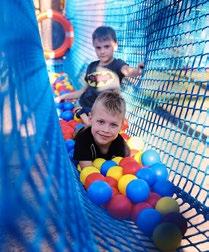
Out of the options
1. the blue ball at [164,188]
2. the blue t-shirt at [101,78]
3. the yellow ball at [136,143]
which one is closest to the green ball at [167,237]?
the blue ball at [164,188]

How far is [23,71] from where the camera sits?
112 cm

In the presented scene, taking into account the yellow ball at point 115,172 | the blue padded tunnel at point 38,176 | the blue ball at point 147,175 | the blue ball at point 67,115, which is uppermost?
the blue padded tunnel at point 38,176

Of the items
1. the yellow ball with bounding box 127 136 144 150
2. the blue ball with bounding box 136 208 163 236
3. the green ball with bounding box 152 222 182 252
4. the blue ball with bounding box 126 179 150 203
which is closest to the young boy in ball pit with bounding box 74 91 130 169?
the yellow ball with bounding box 127 136 144 150

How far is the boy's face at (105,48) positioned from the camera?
290cm

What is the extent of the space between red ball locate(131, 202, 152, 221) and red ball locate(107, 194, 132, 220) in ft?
0.07

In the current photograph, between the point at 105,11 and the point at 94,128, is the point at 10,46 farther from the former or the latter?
the point at 105,11

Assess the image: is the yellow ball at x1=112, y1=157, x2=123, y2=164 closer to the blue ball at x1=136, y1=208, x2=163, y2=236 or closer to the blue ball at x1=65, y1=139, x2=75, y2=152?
the blue ball at x1=65, y1=139, x2=75, y2=152

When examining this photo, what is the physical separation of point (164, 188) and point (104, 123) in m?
0.46

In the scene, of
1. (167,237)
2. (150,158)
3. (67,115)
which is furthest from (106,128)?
(67,115)

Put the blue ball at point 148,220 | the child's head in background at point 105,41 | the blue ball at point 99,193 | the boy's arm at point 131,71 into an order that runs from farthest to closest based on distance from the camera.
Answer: the child's head in background at point 105,41
the boy's arm at point 131,71
the blue ball at point 99,193
the blue ball at point 148,220

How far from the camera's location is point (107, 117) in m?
1.98

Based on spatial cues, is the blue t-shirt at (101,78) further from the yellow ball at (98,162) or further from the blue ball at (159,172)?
the blue ball at (159,172)

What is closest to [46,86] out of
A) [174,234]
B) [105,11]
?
[174,234]

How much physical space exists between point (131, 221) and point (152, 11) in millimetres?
1695
